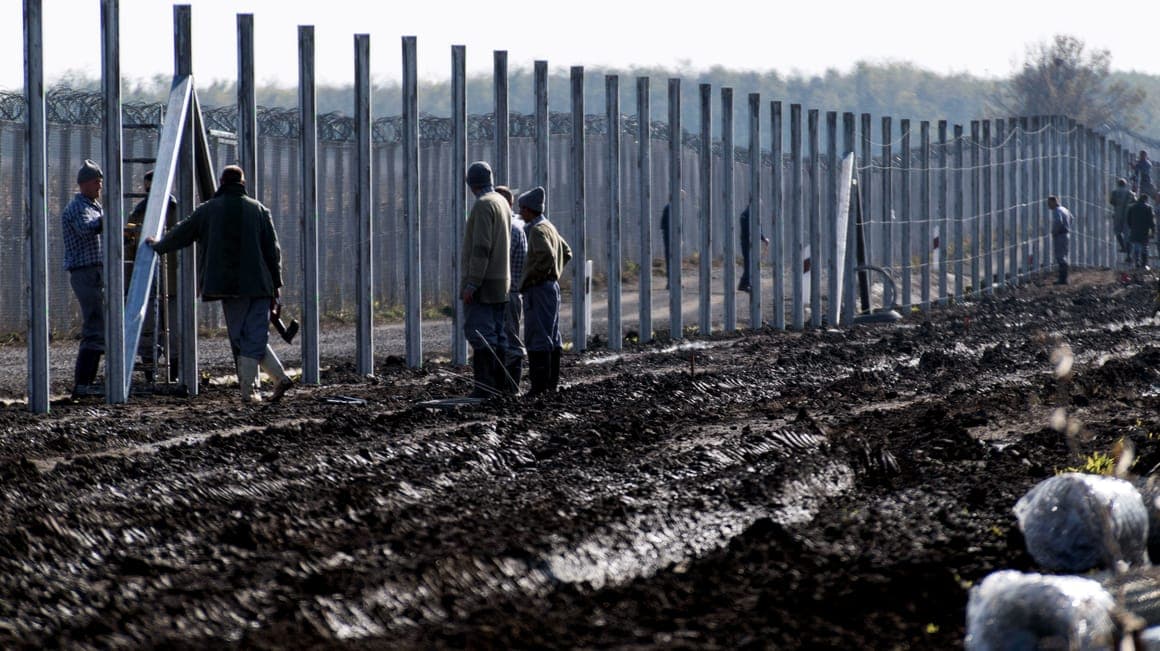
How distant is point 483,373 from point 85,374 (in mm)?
3025

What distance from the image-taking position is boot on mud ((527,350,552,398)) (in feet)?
40.9

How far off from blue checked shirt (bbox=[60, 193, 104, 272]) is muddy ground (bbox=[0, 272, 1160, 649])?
45.7 inches

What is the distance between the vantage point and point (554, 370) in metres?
12.6

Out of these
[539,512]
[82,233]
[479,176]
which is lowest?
[539,512]

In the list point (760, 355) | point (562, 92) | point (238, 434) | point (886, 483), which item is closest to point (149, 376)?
point (238, 434)

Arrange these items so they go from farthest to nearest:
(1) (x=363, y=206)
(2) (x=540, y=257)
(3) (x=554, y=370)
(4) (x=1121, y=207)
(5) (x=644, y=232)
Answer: (4) (x=1121, y=207) → (5) (x=644, y=232) → (1) (x=363, y=206) → (3) (x=554, y=370) → (2) (x=540, y=257)

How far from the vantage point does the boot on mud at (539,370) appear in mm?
12461

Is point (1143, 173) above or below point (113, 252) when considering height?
above

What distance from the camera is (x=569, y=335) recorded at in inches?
839

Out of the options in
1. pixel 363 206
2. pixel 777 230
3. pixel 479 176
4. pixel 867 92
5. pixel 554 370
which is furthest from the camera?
pixel 867 92

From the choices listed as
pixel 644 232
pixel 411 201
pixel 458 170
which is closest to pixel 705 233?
pixel 644 232

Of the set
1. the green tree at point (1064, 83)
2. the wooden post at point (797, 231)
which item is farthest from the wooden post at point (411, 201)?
the green tree at point (1064, 83)

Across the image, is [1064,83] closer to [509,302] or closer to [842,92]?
[842,92]

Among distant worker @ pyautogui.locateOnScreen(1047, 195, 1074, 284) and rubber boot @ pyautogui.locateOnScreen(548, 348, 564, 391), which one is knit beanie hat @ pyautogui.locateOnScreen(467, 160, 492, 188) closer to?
rubber boot @ pyautogui.locateOnScreen(548, 348, 564, 391)
